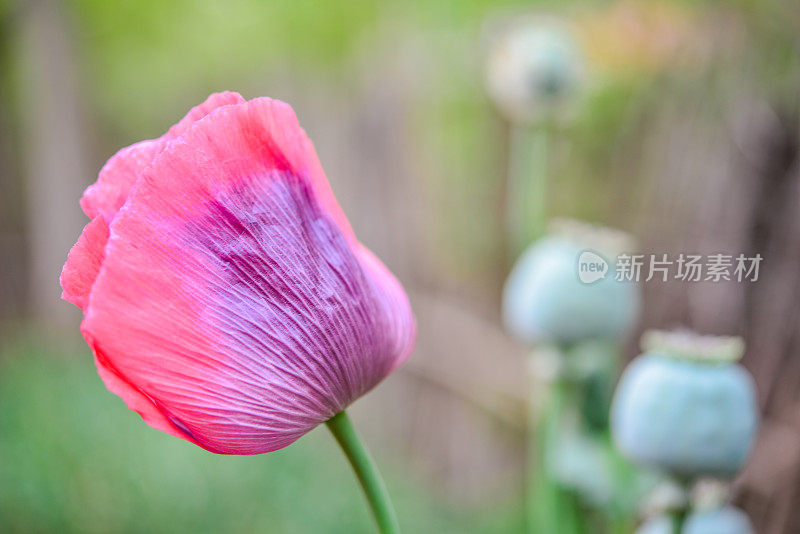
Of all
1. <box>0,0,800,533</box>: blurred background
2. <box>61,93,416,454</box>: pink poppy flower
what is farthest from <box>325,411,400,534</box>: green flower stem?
<box>0,0,800,533</box>: blurred background

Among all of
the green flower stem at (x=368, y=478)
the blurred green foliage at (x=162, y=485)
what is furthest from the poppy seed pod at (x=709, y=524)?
the blurred green foliage at (x=162, y=485)

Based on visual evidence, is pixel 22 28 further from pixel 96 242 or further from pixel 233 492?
pixel 96 242

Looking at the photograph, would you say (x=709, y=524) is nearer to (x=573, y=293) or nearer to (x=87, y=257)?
(x=573, y=293)

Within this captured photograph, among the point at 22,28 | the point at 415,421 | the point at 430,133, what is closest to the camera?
the point at 430,133

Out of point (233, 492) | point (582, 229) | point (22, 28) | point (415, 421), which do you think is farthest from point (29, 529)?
point (22, 28)

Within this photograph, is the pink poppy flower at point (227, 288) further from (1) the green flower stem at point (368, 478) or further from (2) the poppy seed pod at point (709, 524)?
(2) the poppy seed pod at point (709, 524)

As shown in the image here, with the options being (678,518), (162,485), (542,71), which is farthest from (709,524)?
(162,485)
